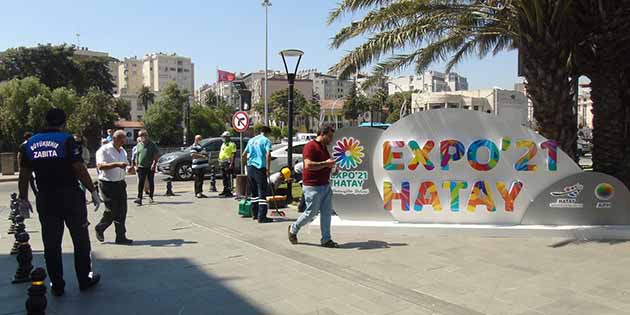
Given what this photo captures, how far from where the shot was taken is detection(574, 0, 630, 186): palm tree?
8.52 m

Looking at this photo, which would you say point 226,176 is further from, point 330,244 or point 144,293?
point 144,293

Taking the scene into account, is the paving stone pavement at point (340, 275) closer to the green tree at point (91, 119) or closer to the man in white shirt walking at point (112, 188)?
the man in white shirt walking at point (112, 188)

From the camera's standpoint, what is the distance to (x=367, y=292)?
5.21m

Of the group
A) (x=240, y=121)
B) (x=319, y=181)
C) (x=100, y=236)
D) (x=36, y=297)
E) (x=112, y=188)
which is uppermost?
(x=240, y=121)

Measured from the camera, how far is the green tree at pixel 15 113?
36844 mm

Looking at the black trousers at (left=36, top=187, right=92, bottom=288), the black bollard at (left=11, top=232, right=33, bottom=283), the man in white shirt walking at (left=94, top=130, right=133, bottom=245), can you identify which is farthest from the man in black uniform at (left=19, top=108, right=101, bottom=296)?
the man in white shirt walking at (left=94, top=130, right=133, bottom=245)

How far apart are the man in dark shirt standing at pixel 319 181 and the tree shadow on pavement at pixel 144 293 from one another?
173 centimetres

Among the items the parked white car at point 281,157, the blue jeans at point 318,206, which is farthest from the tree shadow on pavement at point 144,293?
the parked white car at point 281,157

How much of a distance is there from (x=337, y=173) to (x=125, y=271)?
12.0ft

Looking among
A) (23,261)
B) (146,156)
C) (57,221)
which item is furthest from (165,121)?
(57,221)

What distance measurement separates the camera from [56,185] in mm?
4980

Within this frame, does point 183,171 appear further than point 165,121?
No

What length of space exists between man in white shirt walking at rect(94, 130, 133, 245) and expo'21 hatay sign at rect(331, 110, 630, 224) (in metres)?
3.28

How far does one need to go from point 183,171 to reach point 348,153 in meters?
11.7
